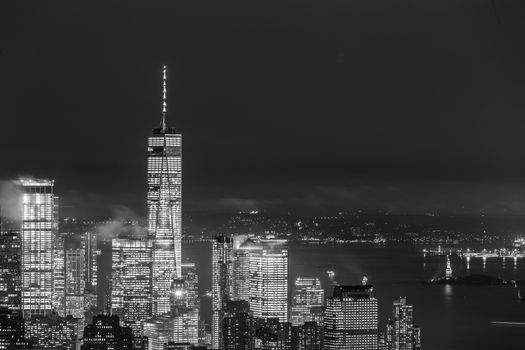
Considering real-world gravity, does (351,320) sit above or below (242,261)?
below

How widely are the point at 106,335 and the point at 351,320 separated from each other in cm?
302

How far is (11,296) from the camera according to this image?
717 inches

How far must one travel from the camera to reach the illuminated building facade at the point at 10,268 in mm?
18188

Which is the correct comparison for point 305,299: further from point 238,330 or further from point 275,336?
point 275,336

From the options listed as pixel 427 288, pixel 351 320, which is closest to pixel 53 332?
pixel 351 320

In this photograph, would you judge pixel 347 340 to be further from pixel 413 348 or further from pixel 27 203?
pixel 27 203

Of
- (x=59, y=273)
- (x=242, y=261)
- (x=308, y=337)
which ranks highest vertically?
(x=242, y=261)

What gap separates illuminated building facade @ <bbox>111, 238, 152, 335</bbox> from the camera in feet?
57.3

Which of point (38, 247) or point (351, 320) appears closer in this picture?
point (351, 320)

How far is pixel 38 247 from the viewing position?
1920 cm

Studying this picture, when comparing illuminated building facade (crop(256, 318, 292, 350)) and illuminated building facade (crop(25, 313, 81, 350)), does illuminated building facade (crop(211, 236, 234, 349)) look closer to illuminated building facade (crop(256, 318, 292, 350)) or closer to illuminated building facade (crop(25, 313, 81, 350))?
illuminated building facade (crop(256, 318, 292, 350))

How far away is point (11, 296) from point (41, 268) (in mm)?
1189

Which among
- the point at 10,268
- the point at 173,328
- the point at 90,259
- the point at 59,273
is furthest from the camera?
the point at 90,259

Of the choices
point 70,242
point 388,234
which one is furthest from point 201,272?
point 388,234
